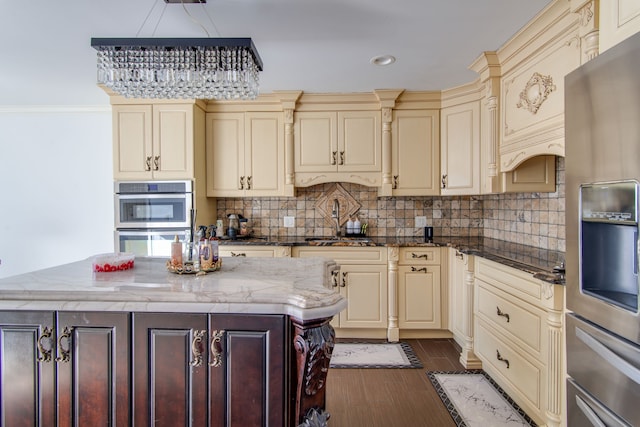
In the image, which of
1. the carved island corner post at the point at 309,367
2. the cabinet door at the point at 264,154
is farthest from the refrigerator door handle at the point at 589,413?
the cabinet door at the point at 264,154

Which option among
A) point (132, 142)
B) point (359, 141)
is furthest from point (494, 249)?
point (132, 142)

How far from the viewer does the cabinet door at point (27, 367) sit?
134cm

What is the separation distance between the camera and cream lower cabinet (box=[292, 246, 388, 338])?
10.5ft

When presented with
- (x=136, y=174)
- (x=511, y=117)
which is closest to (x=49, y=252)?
(x=136, y=174)

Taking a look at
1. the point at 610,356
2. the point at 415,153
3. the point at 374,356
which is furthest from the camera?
the point at 415,153

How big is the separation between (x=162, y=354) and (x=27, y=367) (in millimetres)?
569

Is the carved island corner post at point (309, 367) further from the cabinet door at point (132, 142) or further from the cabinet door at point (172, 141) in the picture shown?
the cabinet door at point (132, 142)

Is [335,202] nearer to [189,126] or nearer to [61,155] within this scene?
[189,126]

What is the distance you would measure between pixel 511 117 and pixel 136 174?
10.8 ft

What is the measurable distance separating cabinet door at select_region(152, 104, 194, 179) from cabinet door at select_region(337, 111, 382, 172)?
1477mm

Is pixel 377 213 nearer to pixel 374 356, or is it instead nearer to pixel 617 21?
pixel 374 356

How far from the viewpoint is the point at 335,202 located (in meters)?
3.74

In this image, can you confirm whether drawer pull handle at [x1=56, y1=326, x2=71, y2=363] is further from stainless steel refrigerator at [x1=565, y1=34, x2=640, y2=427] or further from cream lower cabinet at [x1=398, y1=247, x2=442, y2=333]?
cream lower cabinet at [x1=398, y1=247, x2=442, y2=333]

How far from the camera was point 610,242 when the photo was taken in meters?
1.26
